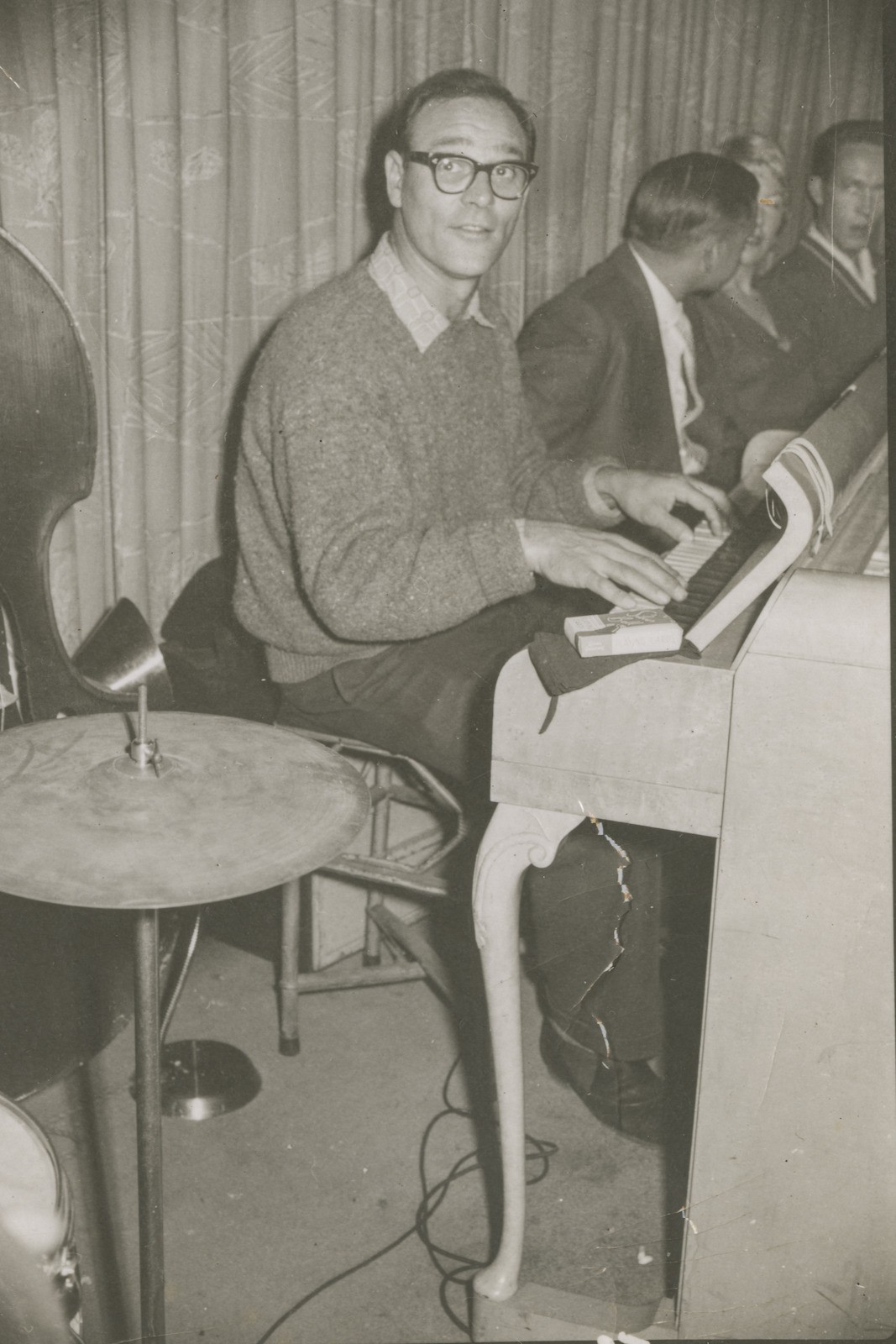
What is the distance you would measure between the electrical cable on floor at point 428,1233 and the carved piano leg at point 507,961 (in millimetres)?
100

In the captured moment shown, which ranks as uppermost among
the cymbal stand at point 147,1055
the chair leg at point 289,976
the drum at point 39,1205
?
the drum at point 39,1205

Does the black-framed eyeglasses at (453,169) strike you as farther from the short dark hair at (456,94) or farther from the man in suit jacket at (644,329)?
the man in suit jacket at (644,329)

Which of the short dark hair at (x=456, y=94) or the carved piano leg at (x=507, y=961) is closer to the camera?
the carved piano leg at (x=507, y=961)

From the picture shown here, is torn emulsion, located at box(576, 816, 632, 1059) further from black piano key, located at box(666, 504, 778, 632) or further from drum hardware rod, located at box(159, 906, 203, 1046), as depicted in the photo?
drum hardware rod, located at box(159, 906, 203, 1046)

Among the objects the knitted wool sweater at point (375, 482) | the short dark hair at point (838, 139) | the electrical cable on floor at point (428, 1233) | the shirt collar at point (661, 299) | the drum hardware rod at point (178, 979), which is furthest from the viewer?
the short dark hair at point (838, 139)

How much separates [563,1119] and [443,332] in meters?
1.31

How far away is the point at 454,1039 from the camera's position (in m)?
2.09

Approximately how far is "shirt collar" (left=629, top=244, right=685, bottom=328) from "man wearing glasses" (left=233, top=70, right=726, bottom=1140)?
2.95 feet

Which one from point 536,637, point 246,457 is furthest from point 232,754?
point 246,457

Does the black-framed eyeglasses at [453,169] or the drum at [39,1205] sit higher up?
the black-framed eyeglasses at [453,169]

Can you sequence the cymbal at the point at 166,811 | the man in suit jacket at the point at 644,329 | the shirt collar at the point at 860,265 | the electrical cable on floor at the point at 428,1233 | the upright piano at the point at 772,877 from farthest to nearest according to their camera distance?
the shirt collar at the point at 860,265 < the man in suit jacket at the point at 644,329 < the electrical cable on floor at the point at 428,1233 < the upright piano at the point at 772,877 < the cymbal at the point at 166,811

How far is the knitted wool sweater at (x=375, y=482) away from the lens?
5.32 feet

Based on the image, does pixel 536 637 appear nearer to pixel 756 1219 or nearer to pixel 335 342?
pixel 756 1219

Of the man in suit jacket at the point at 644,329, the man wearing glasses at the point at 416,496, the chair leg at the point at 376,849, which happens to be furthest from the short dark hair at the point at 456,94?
the chair leg at the point at 376,849
